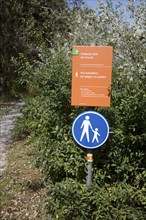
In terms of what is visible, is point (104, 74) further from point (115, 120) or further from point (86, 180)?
point (86, 180)

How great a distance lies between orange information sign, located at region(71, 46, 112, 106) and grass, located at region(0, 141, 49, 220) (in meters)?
1.74

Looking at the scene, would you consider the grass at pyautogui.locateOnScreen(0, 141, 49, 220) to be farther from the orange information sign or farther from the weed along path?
the orange information sign

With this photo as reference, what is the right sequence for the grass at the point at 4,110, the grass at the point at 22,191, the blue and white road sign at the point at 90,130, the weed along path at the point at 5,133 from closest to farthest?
1. the blue and white road sign at the point at 90,130
2. the grass at the point at 22,191
3. the weed along path at the point at 5,133
4. the grass at the point at 4,110

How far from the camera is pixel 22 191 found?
19.9 ft

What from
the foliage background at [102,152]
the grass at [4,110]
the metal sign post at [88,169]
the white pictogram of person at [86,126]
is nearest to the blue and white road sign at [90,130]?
the white pictogram of person at [86,126]

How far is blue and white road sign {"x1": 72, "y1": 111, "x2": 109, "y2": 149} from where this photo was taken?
410 centimetres

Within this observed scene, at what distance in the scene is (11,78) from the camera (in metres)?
19.9

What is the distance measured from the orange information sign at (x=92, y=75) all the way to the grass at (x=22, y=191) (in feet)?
5.72

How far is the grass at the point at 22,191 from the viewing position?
17.1ft

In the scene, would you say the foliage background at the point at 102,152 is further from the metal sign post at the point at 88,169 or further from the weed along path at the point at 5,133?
the weed along path at the point at 5,133

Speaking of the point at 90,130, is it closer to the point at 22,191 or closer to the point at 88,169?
the point at 88,169

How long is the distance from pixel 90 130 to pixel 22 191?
240cm

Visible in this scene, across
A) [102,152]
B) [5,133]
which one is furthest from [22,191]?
[5,133]

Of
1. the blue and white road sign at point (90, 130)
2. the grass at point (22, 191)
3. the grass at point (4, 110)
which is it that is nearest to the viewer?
the blue and white road sign at point (90, 130)
